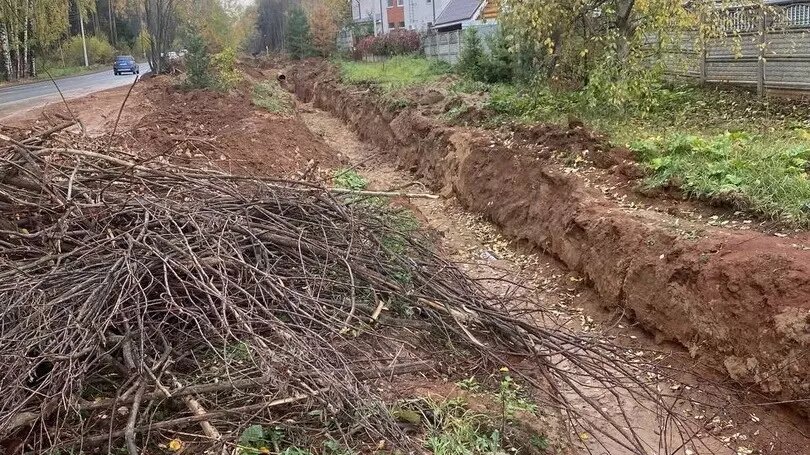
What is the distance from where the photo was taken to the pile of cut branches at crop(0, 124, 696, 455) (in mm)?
3812

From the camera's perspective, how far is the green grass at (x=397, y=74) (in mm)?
19734

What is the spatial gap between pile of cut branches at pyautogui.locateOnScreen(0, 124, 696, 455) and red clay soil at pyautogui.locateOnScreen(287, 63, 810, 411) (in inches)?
43.4

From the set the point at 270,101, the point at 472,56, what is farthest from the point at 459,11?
the point at 270,101

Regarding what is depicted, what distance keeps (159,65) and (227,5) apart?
7.10m

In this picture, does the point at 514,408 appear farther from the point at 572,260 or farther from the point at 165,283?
the point at 572,260

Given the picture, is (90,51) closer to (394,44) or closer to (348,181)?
(394,44)

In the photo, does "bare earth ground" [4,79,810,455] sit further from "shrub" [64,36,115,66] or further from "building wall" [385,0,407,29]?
"building wall" [385,0,407,29]

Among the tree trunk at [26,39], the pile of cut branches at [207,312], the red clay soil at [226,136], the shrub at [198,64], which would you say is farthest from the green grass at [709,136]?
the tree trunk at [26,39]

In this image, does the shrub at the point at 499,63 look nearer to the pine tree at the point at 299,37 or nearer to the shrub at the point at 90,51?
the pine tree at the point at 299,37

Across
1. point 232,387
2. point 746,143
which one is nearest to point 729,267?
point 746,143

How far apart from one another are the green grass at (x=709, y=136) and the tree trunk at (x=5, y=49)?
28828 millimetres

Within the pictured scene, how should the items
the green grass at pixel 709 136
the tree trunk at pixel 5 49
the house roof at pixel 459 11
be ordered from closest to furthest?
the green grass at pixel 709 136 → the tree trunk at pixel 5 49 → the house roof at pixel 459 11

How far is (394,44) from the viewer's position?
33.4 meters

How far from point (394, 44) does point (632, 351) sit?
96.8ft
